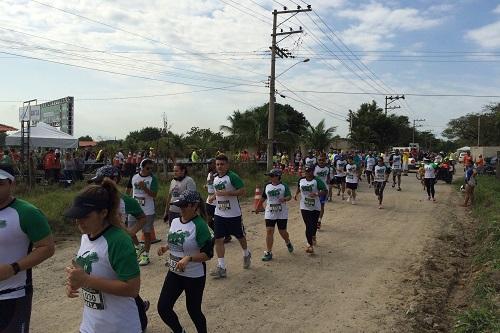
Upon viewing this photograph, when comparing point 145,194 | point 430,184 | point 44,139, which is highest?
point 44,139

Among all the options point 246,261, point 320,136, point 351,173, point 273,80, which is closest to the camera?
point 246,261

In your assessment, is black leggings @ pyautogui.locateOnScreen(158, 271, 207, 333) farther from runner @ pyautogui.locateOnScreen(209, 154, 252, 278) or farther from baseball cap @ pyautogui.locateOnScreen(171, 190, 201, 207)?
runner @ pyautogui.locateOnScreen(209, 154, 252, 278)

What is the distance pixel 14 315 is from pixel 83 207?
4.36 ft

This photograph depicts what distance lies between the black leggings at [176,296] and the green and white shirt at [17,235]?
4.72 feet

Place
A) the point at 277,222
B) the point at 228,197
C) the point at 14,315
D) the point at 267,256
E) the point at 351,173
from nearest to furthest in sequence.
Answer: the point at 14,315
the point at 228,197
the point at 267,256
the point at 277,222
the point at 351,173

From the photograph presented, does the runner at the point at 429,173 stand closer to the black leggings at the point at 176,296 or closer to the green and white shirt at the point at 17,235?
the black leggings at the point at 176,296

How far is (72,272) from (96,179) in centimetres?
270

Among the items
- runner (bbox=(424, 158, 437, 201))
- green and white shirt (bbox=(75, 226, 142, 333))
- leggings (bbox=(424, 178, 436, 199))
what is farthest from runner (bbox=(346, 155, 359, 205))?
green and white shirt (bbox=(75, 226, 142, 333))

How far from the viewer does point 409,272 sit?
27.6ft

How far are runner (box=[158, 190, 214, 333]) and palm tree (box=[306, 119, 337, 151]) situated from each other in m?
29.8

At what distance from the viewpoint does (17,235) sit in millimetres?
3545

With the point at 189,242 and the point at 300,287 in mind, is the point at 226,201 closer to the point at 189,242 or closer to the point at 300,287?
the point at 300,287

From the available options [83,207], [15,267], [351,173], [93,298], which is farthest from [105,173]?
[351,173]

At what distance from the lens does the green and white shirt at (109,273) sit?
290 centimetres
